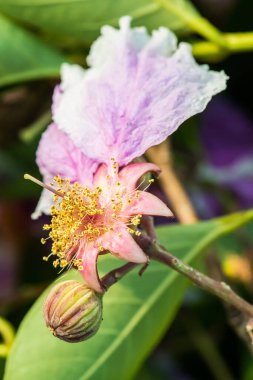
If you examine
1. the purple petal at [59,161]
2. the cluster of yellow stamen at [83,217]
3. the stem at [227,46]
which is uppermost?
the stem at [227,46]

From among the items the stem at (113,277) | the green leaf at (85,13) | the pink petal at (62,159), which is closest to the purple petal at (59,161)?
the pink petal at (62,159)

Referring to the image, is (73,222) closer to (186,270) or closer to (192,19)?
(186,270)

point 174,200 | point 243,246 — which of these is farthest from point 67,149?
point 243,246

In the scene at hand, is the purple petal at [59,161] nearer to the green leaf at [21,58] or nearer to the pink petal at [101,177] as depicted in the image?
the pink petal at [101,177]

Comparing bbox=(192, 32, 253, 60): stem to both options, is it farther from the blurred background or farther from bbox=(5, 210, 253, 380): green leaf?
bbox=(5, 210, 253, 380): green leaf

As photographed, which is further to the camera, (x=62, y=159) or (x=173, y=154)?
(x=173, y=154)

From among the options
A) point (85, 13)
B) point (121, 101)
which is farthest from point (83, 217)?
→ point (85, 13)

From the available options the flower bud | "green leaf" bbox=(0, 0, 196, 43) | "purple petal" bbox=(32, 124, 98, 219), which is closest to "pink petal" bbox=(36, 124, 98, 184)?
"purple petal" bbox=(32, 124, 98, 219)
